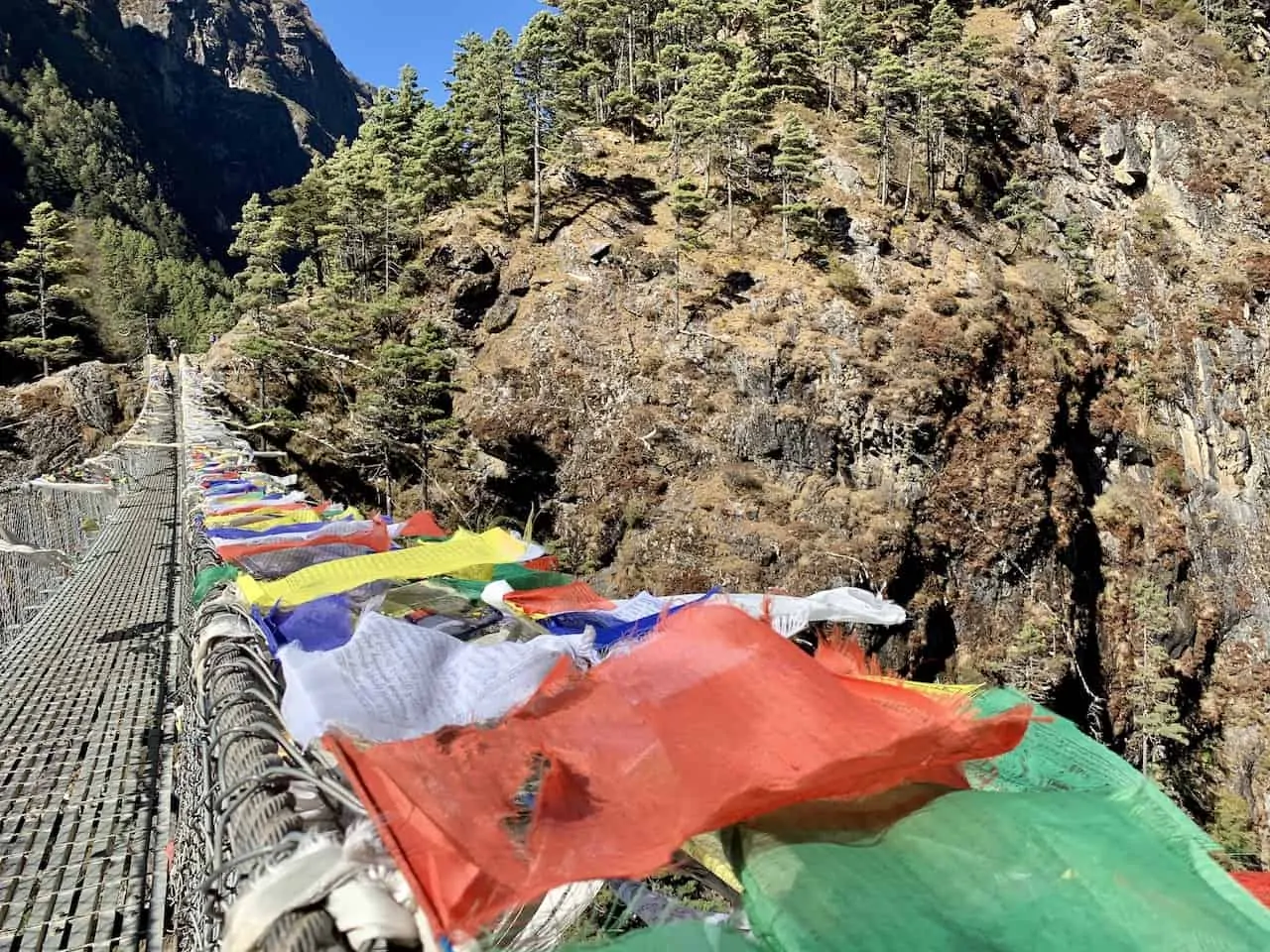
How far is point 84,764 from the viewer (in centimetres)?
291

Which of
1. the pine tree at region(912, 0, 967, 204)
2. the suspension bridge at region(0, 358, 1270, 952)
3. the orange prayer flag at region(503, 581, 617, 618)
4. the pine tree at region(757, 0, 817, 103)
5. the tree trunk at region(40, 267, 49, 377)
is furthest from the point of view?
the tree trunk at region(40, 267, 49, 377)

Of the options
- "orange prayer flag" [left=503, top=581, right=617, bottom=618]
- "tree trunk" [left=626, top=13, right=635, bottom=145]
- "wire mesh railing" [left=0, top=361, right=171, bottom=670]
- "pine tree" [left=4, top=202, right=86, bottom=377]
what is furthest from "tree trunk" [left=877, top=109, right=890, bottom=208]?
"pine tree" [left=4, top=202, right=86, bottom=377]

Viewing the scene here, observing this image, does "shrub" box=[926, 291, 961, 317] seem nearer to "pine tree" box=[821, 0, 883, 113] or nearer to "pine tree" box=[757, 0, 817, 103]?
"pine tree" box=[757, 0, 817, 103]

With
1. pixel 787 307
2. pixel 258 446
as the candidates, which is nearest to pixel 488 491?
pixel 258 446

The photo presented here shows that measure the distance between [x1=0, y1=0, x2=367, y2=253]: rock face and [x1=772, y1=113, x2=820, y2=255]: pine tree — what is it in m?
47.0

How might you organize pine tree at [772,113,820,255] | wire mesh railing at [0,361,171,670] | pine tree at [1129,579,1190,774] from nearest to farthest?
wire mesh railing at [0,361,171,670] < pine tree at [1129,579,1190,774] < pine tree at [772,113,820,255]

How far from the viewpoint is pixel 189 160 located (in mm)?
79500

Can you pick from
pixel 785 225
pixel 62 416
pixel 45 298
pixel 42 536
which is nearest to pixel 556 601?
pixel 42 536

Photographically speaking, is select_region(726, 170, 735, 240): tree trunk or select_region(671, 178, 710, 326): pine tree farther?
select_region(726, 170, 735, 240): tree trunk

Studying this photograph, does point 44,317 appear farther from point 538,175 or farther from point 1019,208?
point 1019,208

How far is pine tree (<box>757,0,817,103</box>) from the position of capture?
26.4m

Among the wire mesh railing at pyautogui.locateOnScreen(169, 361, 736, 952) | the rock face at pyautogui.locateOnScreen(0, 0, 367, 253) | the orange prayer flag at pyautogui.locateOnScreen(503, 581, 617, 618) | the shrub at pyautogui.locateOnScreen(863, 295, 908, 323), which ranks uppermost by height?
the rock face at pyautogui.locateOnScreen(0, 0, 367, 253)

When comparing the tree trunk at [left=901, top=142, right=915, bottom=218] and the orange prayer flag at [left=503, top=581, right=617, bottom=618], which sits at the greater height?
the tree trunk at [left=901, top=142, right=915, bottom=218]

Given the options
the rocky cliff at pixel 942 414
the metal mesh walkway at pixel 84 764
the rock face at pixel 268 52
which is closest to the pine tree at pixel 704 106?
the rocky cliff at pixel 942 414
